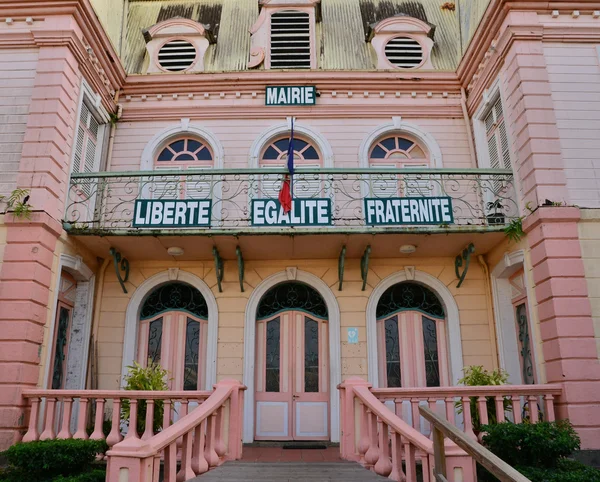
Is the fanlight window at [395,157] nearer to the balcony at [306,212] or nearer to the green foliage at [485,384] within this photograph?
the balcony at [306,212]

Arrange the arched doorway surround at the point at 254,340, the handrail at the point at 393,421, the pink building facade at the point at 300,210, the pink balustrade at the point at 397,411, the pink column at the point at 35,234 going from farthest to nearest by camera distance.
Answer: the arched doorway surround at the point at 254,340 < the pink building facade at the point at 300,210 < the pink column at the point at 35,234 < the pink balustrade at the point at 397,411 < the handrail at the point at 393,421

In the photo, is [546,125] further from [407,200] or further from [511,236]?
[407,200]

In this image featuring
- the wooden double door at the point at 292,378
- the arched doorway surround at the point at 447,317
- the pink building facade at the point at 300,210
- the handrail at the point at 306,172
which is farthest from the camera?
the arched doorway surround at the point at 447,317

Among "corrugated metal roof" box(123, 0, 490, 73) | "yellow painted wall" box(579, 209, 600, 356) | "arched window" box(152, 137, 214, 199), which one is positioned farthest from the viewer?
"corrugated metal roof" box(123, 0, 490, 73)

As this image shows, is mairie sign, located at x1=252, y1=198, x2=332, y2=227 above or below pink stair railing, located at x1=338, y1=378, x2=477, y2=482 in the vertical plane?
above

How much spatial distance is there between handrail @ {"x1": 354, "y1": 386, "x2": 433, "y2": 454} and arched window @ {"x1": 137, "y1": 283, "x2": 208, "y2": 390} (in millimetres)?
3838

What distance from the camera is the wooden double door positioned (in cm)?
924

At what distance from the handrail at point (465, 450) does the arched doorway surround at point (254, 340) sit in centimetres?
427

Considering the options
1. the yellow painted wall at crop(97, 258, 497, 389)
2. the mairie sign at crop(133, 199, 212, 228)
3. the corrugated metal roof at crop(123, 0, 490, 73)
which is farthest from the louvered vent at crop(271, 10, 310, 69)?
the yellow painted wall at crop(97, 258, 497, 389)

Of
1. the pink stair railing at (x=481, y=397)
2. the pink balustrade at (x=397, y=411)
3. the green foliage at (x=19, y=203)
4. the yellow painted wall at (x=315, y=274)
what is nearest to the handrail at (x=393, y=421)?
the pink balustrade at (x=397, y=411)

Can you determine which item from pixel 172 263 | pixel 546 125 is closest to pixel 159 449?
pixel 172 263

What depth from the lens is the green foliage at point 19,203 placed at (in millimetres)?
7918

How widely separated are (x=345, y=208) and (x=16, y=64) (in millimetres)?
6369

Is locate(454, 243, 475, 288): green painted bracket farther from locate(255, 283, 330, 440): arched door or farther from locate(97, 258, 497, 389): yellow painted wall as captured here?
locate(255, 283, 330, 440): arched door
